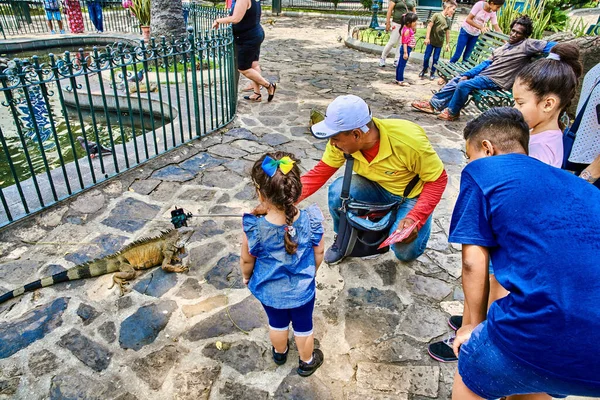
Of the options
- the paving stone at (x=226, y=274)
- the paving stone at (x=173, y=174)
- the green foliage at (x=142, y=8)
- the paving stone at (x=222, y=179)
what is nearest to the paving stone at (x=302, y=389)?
the paving stone at (x=226, y=274)

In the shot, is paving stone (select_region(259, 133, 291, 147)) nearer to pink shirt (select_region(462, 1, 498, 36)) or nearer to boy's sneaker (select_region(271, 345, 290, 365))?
boy's sneaker (select_region(271, 345, 290, 365))

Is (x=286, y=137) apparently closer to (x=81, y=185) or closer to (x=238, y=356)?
(x=81, y=185)

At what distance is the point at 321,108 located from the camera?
6.98 meters

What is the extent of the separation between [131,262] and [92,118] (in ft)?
6.25

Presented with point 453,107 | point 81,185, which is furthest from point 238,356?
point 453,107

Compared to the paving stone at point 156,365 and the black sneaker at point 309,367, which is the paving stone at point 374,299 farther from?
the paving stone at point 156,365

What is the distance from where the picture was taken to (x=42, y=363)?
2484 mm

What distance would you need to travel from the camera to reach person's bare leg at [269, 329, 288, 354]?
2.38 metres

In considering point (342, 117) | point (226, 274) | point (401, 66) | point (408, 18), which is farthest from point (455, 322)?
point (408, 18)

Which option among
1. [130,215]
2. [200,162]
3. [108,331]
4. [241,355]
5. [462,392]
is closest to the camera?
[462,392]

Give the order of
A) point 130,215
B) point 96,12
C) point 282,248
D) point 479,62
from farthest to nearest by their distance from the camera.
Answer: point 96,12 < point 479,62 < point 130,215 < point 282,248

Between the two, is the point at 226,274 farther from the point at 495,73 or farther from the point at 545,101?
the point at 495,73

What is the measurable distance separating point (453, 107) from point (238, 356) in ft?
18.4

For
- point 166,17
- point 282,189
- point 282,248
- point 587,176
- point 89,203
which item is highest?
point 282,189
